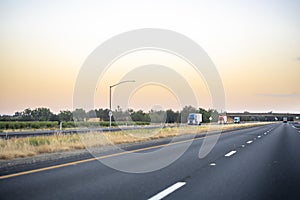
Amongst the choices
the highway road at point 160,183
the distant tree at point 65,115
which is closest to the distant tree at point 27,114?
the distant tree at point 65,115

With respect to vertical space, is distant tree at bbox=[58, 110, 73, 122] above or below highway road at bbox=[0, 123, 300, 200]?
above

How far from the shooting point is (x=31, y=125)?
63.6m

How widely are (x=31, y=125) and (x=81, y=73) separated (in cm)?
4113

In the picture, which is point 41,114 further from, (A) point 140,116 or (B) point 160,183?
(B) point 160,183

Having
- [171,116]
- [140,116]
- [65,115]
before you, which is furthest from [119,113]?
[65,115]

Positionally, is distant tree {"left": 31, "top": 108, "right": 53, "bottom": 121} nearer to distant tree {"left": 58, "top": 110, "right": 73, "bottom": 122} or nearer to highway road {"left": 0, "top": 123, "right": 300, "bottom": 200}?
distant tree {"left": 58, "top": 110, "right": 73, "bottom": 122}

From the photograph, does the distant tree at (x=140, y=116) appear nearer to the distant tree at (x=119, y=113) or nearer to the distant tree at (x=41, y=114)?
the distant tree at (x=119, y=113)

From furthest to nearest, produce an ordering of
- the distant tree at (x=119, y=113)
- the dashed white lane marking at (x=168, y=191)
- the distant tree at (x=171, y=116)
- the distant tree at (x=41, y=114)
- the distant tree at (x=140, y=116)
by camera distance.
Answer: the distant tree at (x=41, y=114) < the distant tree at (x=171, y=116) < the distant tree at (x=140, y=116) < the distant tree at (x=119, y=113) < the dashed white lane marking at (x=168, y=191)

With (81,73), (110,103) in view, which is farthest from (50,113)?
(81,73)

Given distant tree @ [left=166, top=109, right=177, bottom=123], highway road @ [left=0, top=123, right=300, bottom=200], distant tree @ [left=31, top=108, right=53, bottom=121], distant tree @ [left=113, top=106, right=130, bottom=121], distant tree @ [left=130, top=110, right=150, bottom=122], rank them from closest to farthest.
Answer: highway road @ [left=0, top=123, right=300, bottom=200], distant tree @ [left=113, top=106, right=130, bottom=121], distant tree @ [left=130, top=110, right=150, bottom=122], distant tree @ [left=166, top=109, right=177, bottom=123], distant tree @ [left=31, top=108, right=53, bottom=121]

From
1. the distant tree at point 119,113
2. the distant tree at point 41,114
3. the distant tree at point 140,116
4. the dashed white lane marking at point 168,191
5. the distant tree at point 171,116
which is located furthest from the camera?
the distant tree at point 41,114

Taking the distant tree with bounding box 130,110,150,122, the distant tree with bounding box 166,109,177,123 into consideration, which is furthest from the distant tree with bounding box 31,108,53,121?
the distant tree with bounding box 166,109,177,123

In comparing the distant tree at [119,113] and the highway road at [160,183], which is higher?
the distant tree at [119,113]

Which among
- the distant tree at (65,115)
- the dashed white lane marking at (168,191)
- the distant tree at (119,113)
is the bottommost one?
the dashed white lane marking at (168,191)
